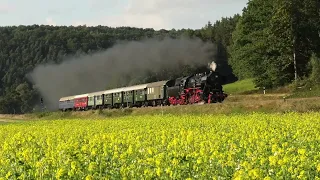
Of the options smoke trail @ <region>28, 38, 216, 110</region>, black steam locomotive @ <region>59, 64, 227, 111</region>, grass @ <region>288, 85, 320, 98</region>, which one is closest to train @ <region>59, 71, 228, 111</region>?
black steam locomotive @ <region>59, 64, 227, 111</region>

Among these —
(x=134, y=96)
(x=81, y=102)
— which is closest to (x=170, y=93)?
(x=134, y=96)

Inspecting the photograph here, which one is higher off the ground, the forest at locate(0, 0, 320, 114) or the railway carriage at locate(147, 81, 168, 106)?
the forest at locate(0, 0, 320, 114)

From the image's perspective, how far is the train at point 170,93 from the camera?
40.9 meters

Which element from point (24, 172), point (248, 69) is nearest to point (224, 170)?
point (24, 172)

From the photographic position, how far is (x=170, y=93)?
45.5 m

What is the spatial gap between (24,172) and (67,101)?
7186 cm

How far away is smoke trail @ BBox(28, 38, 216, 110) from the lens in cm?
10125

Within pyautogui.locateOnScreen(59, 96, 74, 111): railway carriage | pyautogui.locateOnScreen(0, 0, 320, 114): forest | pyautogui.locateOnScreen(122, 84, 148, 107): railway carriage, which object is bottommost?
pyautogui.locateOnScreen(59, 96, 74, 111): railway carriage

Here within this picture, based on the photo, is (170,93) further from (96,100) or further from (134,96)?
(96,100)

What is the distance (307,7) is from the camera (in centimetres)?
5728

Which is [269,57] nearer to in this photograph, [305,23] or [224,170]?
[305,23]

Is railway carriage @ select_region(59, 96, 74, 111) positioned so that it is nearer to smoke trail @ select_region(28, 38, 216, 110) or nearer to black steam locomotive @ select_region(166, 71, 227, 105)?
smoke trail @ select_region(28, 38, 216, 110)

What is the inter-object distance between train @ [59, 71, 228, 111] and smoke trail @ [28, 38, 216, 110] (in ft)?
122

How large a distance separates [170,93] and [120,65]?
6430cm
